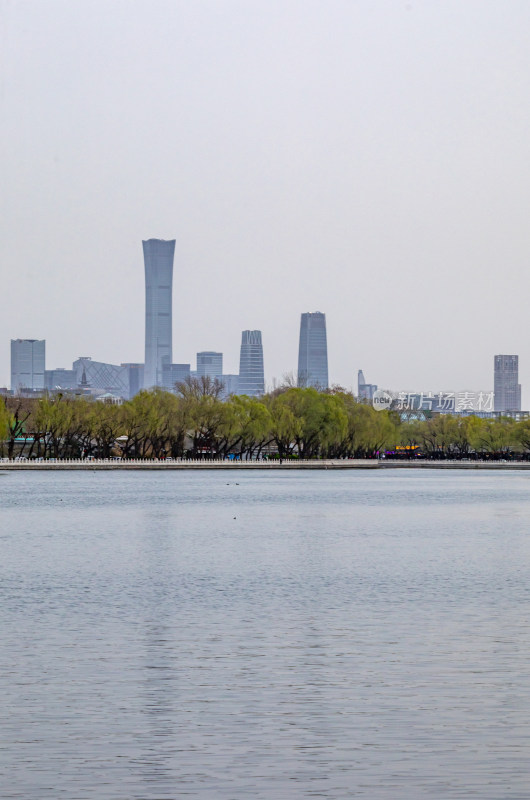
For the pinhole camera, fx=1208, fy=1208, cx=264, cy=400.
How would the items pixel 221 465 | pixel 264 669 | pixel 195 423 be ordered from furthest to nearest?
1. pixel 221 465
2. pixel 195 423
3. pixel 264 669

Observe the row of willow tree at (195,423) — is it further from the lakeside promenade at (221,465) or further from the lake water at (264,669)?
the lake water at (264,669)

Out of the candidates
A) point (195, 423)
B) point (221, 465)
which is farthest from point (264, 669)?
point (221, 465)

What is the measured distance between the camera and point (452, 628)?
22.5 metres

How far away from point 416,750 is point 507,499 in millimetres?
69099

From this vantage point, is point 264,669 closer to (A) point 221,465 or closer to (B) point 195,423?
(B) point 195,423

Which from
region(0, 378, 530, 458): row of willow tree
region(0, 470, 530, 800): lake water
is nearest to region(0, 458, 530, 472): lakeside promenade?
region(0, 378, 530, 458): row of willow tree

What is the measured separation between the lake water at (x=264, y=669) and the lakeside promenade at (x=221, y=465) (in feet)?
282

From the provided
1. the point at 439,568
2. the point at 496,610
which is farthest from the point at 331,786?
the point at 439,568

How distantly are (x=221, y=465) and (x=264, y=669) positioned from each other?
397 ft

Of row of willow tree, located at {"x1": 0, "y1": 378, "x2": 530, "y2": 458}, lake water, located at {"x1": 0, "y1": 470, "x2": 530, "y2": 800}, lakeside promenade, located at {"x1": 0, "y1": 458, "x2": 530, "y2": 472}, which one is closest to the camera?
lake water, located at {"x1": 0, "y1": 470, "x2": 530, "y2": 800}

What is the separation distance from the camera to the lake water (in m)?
12.4

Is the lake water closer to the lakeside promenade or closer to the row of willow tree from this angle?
the row of willow tree

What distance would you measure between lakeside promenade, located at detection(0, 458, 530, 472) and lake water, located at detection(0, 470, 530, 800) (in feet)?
282

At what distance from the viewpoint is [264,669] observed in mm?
18312
